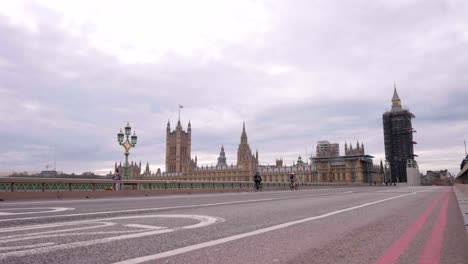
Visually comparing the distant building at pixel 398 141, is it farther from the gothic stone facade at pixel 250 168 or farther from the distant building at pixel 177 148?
the distant building at pixel 177 148

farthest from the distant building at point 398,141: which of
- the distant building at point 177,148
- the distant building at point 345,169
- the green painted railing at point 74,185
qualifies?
the green painted railing at point 74,185

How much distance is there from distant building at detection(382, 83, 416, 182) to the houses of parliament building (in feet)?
26.0

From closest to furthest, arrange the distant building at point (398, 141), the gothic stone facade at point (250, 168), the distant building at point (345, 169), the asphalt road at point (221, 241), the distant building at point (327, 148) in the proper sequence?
1. the asphalt road at point (221, 241)
2. the distant building at point (345, 169)
3. the gothic stone facade at point (250, 168)
4. the distant building at point (398, 141)
5. the distant building at point (327, 148)

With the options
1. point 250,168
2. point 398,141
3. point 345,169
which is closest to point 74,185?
point 345,169

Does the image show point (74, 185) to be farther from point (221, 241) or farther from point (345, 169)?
point (345, 169)

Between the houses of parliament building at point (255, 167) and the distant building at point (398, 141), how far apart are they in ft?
26.0

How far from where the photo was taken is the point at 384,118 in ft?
563

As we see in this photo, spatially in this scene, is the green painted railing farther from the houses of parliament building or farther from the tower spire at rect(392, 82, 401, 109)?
the tower spire at rect(392, 82, 401, 109)

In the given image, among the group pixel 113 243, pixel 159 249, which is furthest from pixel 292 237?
pixel 113 243

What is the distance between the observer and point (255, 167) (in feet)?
516

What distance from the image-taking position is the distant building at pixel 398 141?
542 feet

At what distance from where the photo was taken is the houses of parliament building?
462 ft

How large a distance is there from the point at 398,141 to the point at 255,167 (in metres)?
68.5

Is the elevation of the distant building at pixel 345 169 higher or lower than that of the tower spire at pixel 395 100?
lower
